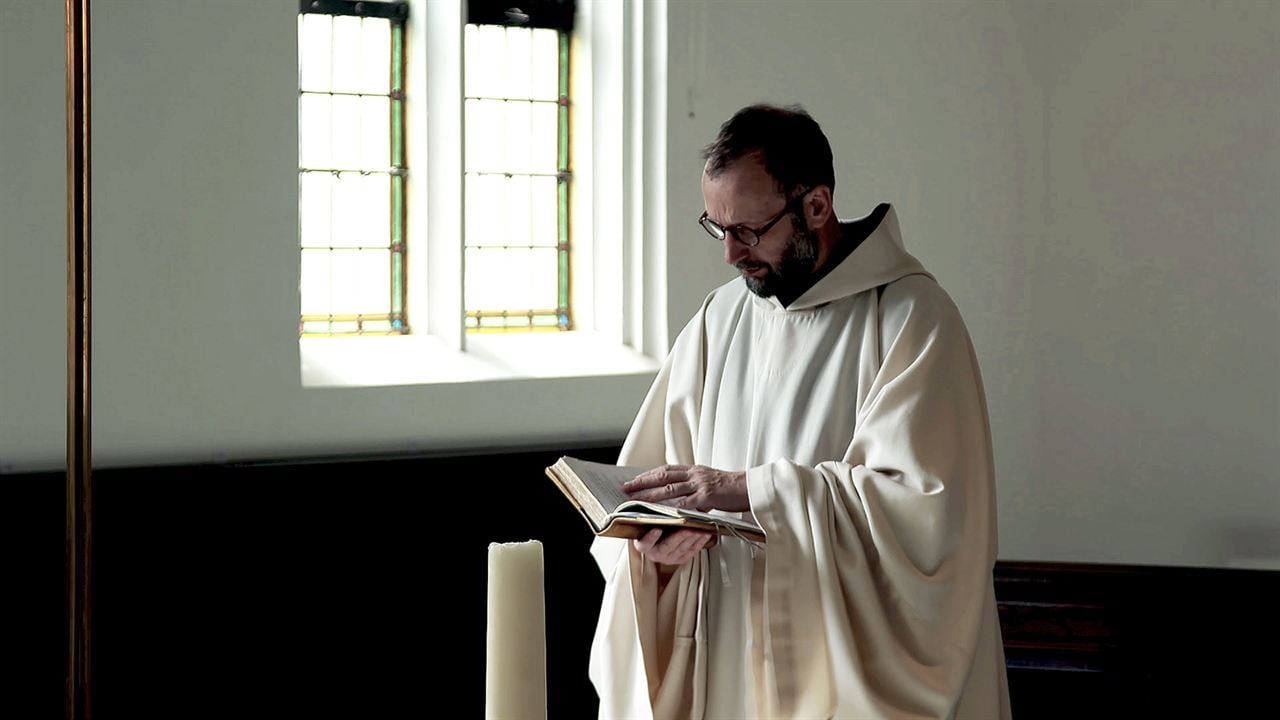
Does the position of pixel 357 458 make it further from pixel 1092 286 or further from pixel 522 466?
pixel 1092 286

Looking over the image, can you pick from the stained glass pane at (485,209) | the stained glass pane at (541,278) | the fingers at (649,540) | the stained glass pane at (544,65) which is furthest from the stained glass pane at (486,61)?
the fingers at (649,540)

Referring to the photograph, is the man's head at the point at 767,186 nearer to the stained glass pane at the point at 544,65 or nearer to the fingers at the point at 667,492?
the fingers at the point at 667,492

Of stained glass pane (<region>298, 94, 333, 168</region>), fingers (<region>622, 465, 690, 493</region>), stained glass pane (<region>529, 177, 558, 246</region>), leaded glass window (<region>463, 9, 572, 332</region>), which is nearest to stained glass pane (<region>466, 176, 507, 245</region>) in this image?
Result: leaded glass window (<region>463, 9, 572, 332</region>)

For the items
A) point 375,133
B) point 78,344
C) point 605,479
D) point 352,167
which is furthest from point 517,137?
point 78,344

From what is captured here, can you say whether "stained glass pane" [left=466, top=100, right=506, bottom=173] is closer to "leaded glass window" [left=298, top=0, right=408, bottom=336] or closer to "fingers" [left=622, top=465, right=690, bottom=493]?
"leaded glass window" [left=298, top=0, right=408, bottom=336]

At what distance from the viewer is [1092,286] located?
18.4 feet

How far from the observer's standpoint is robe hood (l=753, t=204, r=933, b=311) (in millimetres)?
2924

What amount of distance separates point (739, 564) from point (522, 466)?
Answer: 222 cm

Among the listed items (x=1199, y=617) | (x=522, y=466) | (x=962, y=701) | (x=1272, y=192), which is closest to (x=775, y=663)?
(x=962, y=701)

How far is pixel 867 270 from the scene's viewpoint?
293 centimetres

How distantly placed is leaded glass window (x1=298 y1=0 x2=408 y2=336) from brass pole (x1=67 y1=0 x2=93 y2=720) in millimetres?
4639

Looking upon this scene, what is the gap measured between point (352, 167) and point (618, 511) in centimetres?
332

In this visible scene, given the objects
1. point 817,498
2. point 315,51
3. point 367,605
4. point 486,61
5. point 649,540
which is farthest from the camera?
point 486,61

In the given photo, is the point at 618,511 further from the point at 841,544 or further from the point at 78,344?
the point at 78,344
